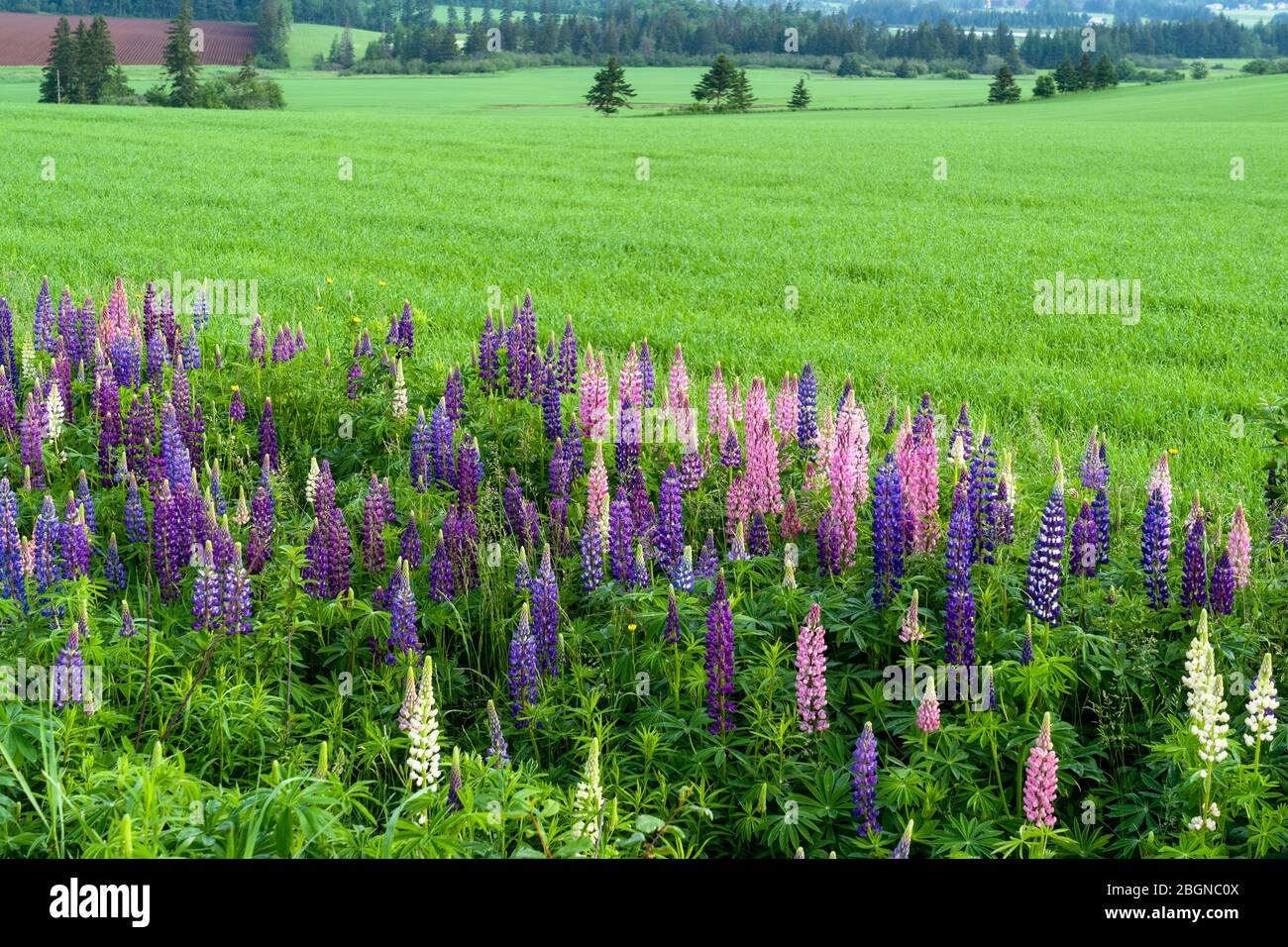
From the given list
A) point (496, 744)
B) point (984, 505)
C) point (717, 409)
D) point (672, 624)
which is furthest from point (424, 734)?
point (717, 409)

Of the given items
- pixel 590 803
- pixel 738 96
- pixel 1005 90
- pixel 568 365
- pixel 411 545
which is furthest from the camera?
pixel 1005 90

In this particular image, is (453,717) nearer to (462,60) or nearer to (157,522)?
(157,522)

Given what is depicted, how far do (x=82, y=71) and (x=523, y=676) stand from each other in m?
A: 89.8

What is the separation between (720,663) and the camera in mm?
5141

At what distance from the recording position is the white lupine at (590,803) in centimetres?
395

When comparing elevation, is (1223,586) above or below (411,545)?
above

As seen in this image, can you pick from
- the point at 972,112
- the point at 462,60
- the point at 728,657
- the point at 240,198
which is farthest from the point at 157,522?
the point at 462,60

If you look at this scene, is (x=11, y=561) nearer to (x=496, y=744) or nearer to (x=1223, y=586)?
(x=496, y=744)

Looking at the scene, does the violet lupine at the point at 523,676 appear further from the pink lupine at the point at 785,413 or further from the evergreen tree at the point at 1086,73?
the evergreen tree at the point at 1086,73

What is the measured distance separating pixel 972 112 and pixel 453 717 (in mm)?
78991

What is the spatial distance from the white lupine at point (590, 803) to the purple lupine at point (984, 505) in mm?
2781

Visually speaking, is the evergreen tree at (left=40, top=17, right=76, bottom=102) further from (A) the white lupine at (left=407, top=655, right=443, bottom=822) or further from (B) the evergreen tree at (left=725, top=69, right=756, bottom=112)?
(A) the white lupine at (left=407, top=655, right=443, bottom=822)

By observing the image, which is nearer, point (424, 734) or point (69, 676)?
point (424, 734)

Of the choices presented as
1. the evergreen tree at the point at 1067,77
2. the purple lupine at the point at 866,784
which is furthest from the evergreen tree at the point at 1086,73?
the purple lupine at the point at 866,784
